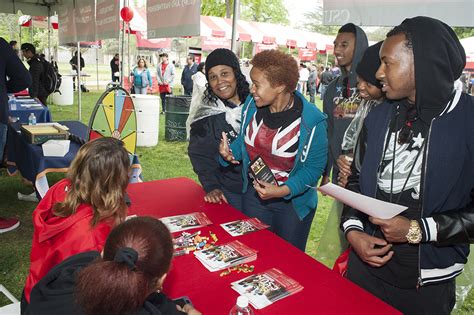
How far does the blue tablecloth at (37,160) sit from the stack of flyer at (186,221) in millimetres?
1733

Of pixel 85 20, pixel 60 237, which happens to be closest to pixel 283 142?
pixel 60 237

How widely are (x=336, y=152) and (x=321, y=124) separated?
83 centimetres

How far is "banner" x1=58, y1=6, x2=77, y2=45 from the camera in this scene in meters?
7.29

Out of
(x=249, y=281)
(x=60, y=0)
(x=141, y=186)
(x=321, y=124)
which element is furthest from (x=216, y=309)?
(x=60, y=0)

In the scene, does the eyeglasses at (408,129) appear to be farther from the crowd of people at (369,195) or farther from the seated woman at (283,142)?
the seated woman at (283,142)

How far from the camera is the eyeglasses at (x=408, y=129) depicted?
1420 millimetres

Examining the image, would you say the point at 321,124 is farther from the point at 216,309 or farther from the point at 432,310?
the point at 216,309

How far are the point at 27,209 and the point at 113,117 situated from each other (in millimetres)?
1609

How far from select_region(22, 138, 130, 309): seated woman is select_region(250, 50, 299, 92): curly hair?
0.96 m

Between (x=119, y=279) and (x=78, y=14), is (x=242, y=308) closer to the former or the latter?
(x=119, y=279)

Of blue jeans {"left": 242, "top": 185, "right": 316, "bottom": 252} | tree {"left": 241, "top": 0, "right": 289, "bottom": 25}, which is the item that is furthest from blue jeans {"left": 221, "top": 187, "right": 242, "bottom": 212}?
tree {"left": 241, "top": 0, "right": 289, "bottom": 25}

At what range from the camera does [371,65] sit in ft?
6.97

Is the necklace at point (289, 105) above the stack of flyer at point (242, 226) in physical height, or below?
above

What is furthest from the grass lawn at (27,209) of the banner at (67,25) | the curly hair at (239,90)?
the banner at (67,25)
